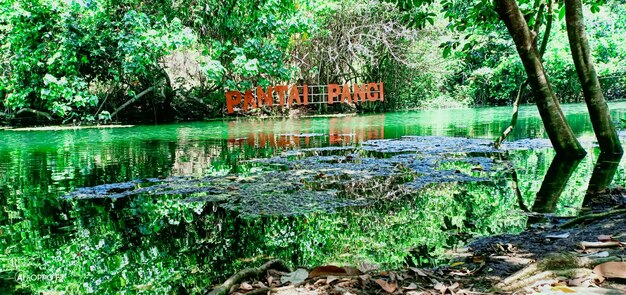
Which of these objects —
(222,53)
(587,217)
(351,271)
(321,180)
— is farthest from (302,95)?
(351,271)

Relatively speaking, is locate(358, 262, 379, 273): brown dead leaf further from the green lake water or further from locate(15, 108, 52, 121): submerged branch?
locate(15, 108, 52, 121): submerged branch

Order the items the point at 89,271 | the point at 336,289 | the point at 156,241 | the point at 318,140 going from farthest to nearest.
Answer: the point at 318,140
the point at 156,241
the point at 89,271
the point at 336,289

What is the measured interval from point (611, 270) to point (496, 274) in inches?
20.6

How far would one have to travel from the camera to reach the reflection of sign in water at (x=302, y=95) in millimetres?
20453

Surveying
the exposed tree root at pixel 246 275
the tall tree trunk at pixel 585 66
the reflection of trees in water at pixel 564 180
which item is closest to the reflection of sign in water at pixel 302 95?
the tall tree trunk at pixel 585 66

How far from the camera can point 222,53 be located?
727 inches

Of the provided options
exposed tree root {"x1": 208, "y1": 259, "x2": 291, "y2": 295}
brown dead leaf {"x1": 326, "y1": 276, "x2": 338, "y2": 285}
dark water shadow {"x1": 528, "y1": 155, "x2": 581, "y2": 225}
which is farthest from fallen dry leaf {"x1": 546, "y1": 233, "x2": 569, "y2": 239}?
exposed tree root {"x1": 208, "y1": 259, "x2": 291, "y2": 295}

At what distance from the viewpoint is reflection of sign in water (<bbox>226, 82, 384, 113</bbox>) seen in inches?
805

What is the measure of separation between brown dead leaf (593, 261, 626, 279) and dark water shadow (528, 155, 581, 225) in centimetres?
161

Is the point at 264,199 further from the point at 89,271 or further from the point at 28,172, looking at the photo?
the point at 28,172

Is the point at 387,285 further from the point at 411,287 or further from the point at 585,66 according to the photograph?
the point at 585,66

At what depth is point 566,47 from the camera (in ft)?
85.7

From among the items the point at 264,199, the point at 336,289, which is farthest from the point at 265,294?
the point at 264,199

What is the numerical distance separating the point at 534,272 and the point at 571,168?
450 cm
